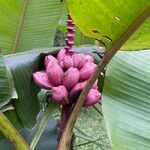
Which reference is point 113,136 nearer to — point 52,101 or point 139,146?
point 139,146

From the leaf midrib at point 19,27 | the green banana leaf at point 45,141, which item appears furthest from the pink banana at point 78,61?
the green banana leaf at point 45,141

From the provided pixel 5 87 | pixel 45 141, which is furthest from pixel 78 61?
pixel 45 141

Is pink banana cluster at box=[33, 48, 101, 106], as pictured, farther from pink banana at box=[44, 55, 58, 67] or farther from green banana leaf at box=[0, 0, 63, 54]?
green banana leaf at box=[0, 0, 63, 54]

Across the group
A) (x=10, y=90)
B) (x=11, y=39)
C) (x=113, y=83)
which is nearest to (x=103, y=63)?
(x=113, y=83)

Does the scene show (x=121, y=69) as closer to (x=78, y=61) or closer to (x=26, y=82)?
(x=78, y=61)

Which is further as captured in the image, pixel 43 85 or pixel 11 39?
pixel 11 39
